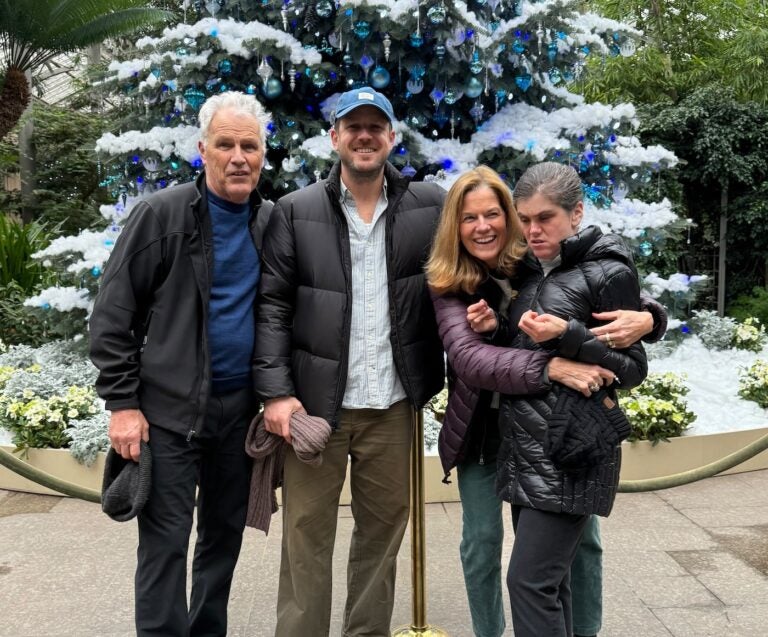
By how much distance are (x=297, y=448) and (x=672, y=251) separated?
10.6 meters

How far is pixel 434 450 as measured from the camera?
5.15m

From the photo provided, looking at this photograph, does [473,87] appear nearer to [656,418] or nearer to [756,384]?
[656,418]

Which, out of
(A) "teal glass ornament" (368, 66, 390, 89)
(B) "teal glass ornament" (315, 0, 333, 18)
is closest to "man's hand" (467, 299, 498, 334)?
(A) "teal glass ornament" (368, 66, 390, 89)

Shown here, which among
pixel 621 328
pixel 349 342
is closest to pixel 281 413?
pixel 349 342

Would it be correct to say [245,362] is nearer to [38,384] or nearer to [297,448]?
[297,448]

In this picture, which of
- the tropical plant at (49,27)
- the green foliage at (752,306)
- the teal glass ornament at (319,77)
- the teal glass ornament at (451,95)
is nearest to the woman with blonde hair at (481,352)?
the teal glass ornament at (319,77)

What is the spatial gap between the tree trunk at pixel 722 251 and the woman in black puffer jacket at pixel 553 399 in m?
11.9

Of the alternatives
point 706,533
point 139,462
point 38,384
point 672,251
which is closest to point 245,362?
point 139,462

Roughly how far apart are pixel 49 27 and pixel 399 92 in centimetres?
757

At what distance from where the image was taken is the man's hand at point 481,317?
2.40 meters

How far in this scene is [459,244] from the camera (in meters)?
2.55

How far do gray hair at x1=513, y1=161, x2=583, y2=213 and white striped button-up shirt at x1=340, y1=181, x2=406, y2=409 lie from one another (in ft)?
1.98

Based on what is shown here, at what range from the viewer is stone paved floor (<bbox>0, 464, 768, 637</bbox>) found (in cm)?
335

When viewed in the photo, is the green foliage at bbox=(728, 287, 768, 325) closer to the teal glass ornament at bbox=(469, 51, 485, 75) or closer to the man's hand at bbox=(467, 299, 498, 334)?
the teal glass ornament at bbox=(469, 51, 485, 75)
